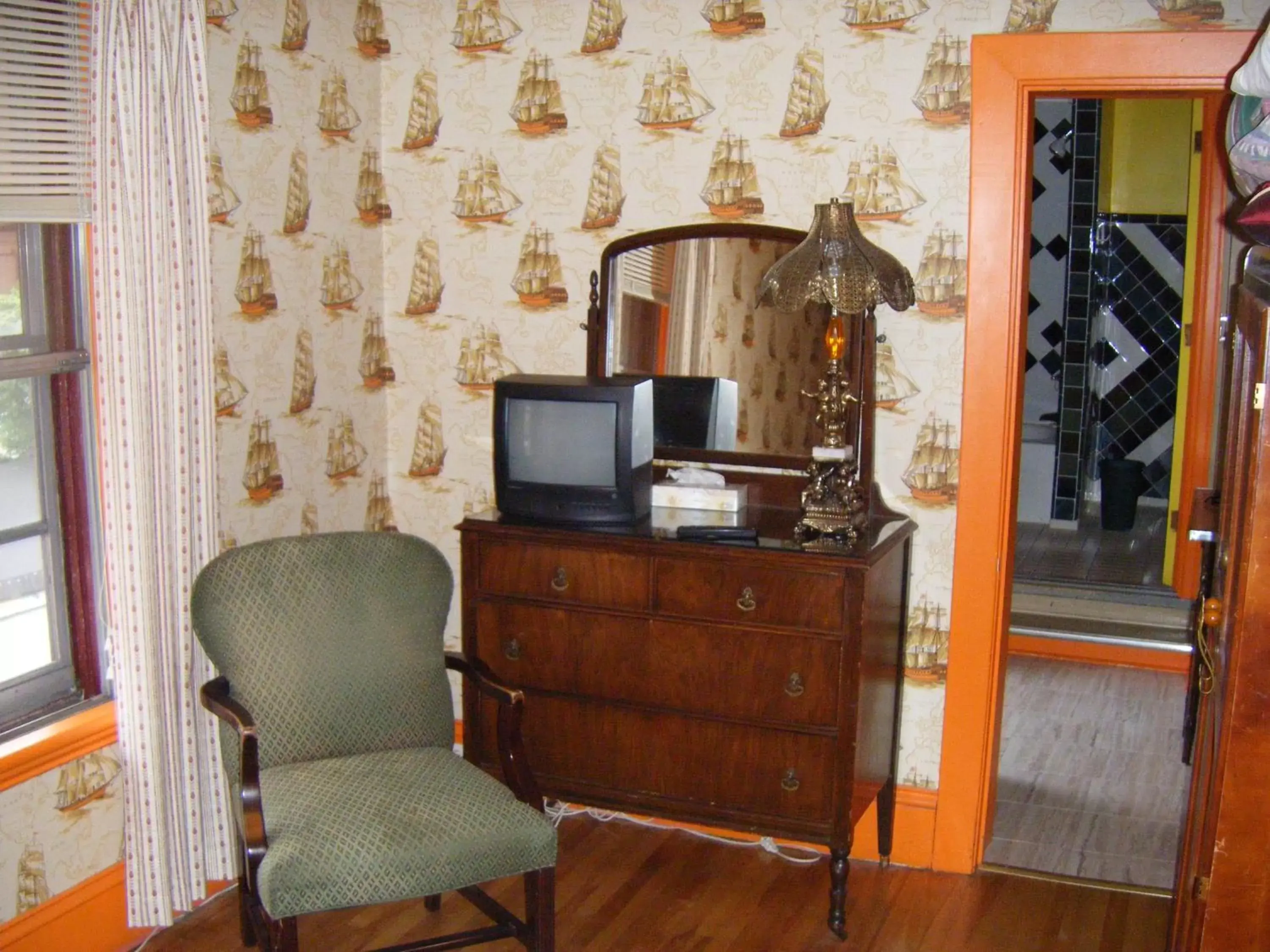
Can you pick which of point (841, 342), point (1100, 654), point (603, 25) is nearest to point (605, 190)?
point (603, 25)

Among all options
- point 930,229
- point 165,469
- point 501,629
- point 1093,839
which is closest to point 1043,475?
point 1093,839

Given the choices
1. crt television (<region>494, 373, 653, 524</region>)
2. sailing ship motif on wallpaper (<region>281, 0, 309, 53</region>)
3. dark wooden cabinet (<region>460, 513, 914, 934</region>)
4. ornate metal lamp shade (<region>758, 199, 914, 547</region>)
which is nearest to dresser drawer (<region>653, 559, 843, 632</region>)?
dark wooden cabinet (<region>460, 513, 914, 934</region>)

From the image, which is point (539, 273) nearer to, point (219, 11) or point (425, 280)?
point (425, 280)

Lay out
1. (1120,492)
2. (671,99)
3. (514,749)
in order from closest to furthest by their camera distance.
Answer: (514,749)
(671,99)
(1120,492)

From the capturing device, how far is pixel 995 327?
334cm

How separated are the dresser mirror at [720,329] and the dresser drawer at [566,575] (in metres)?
0.55

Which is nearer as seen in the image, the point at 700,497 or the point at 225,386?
the point at 225,386

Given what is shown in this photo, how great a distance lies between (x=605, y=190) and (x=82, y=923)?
2236 millimetres

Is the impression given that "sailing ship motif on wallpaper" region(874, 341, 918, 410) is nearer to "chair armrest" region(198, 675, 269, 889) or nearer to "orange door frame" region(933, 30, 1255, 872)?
"orange door frame" region(933, 30, 1255, 872)

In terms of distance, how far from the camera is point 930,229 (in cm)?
337

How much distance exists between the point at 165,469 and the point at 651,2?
5.65ft

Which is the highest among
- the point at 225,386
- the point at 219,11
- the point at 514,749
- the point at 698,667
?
the point at 219,11

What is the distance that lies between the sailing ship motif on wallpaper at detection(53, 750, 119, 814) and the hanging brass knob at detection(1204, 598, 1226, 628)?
7.73 ft

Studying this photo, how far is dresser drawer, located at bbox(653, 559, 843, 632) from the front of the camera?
3.05 m
